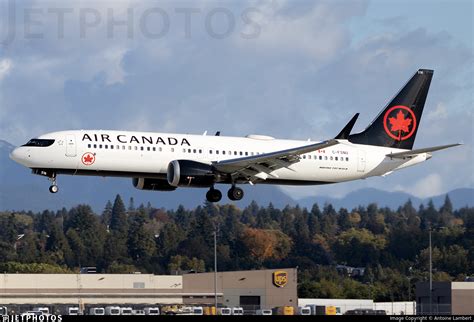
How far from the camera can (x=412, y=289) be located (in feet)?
403

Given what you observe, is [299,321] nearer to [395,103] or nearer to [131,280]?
[395,103]

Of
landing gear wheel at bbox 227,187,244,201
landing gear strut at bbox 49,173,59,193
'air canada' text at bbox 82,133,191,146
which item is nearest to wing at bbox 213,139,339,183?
landing gear wheel at bbox 227,187,244,201

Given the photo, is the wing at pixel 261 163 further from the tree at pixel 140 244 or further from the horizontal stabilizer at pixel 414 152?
the tree at pixel 140 244

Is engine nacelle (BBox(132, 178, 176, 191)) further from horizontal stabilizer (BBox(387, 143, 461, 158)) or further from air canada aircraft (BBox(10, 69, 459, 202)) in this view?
horizontal stabilizer (BBox(387, 143, 461, 158))

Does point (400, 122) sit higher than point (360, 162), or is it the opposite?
point (400, 122)

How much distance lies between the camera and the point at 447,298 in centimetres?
9569

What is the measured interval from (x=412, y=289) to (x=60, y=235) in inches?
2616

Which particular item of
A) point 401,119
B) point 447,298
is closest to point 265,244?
point 447,298

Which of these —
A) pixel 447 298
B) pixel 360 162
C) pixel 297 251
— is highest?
pixel 360 162

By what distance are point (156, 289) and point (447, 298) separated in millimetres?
26071

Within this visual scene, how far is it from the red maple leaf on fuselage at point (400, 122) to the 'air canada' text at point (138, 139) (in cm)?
1747

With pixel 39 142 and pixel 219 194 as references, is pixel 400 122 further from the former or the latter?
pixel 39 142

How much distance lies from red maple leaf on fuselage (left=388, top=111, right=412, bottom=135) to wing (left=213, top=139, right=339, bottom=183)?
1087cm

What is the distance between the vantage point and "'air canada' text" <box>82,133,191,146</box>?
241ft
